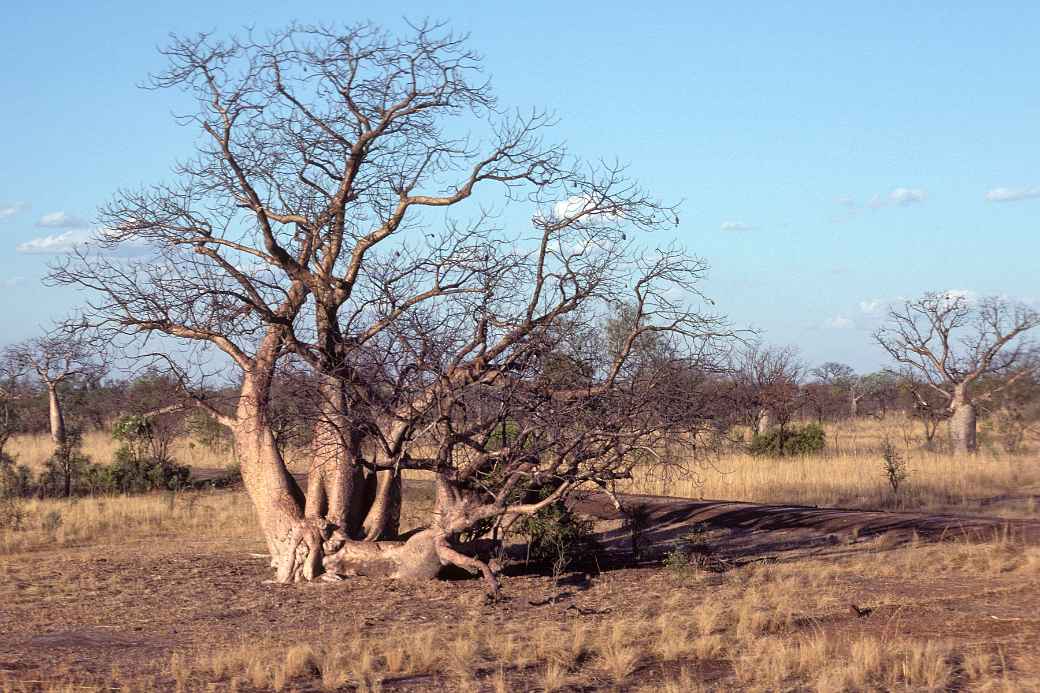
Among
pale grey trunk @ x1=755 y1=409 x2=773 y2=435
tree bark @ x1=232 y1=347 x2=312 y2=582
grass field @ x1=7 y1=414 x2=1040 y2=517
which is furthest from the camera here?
pale grey trunk @ x1=755 y1=409 x2=773 y2=435

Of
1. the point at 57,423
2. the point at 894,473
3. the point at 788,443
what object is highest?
the point at 57,423

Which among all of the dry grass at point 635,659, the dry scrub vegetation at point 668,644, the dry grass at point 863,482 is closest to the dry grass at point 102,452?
the dry grass at point 863,482

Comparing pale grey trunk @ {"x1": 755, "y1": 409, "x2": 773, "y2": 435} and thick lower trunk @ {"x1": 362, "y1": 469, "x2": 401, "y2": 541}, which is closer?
thick lower trunk @ {"x1": 362, "y1": 469, "x2": 401, "y2": 541}

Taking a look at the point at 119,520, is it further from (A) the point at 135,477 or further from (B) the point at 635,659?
(B) the point at 635,659

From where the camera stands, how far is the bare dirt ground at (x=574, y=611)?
23.1 feet

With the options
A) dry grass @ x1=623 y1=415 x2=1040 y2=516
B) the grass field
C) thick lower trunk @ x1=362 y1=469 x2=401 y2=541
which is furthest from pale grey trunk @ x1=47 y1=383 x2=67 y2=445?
thick lower trunk @ x1=362 y1=469 x2=401 y2=541

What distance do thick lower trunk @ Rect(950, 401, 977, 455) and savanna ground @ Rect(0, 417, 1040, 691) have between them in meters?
8.73

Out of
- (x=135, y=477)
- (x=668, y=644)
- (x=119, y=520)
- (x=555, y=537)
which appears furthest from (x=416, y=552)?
(x=135, y=477)

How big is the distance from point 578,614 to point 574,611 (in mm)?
167

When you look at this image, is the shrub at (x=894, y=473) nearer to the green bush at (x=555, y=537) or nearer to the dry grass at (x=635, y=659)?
the green bush at (x=555, y=537)

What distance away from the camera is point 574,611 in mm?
9383

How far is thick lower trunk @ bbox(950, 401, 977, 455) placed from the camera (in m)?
Result: 24.7

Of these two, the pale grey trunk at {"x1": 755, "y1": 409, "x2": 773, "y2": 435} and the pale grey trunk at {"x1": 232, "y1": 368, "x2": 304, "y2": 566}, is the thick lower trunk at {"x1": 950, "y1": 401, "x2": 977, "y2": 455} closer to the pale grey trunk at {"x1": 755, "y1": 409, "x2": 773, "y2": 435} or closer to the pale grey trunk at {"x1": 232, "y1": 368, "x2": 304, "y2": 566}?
the pale grey trunk at {"x1": 755, "y1": 409, "x2": 773, "y2": 435}

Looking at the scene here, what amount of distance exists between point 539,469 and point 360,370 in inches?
72.1
